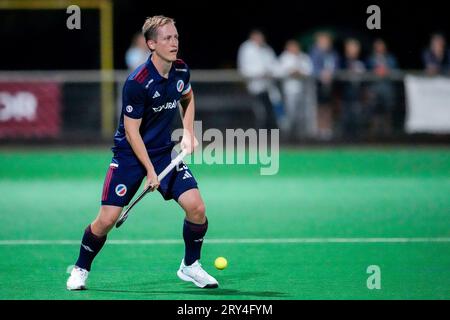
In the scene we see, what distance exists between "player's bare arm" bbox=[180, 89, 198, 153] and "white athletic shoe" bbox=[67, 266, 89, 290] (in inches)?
41.5

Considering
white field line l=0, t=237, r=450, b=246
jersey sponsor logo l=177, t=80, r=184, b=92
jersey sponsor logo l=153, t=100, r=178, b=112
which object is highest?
jersey sponsor logo l=177, t=80, r=184, b=92

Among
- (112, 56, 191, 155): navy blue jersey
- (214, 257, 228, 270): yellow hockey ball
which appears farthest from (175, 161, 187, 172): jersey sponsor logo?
Result: (214, 257, 228, 270): yellow hockey ball

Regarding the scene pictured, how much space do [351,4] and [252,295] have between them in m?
18.0

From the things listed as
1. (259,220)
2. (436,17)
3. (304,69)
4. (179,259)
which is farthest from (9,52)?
(179,259)

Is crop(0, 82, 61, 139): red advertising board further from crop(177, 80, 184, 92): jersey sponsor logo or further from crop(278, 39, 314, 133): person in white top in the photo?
crop(177, 80, 184, 92): jersey sponsor logo

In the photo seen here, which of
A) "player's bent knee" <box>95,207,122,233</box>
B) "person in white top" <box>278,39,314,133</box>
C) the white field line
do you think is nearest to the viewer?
"player's bent knee" <box>95,207,122,233</box>

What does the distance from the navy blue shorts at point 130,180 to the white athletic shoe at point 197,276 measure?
1.74ft

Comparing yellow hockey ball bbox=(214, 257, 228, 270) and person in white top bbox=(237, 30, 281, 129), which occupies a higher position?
person in white top bbox=(237, 30, 281, 129)

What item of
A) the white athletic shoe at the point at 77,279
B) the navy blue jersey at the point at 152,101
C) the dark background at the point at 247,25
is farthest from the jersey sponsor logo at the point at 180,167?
the dark background at the point at 247,25

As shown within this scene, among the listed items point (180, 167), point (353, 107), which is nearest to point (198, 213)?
point (180, 167)

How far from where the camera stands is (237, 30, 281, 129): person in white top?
53.6ft

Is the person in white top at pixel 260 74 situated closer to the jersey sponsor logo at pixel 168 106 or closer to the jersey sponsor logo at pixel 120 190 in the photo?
the jersey sponsor logo at pixel 168 106

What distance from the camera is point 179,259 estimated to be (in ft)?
24.4

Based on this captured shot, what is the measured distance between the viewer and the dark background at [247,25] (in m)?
21.8
